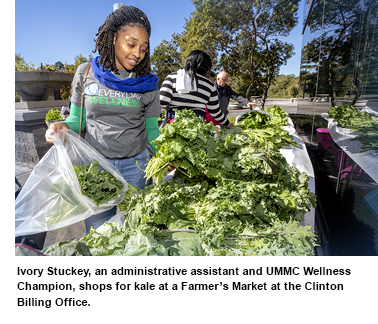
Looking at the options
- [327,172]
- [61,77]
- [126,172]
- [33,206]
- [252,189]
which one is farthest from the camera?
[61,77]

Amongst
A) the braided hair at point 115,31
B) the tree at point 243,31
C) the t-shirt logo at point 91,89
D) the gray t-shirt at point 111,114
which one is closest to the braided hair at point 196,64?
the braided hair at point 115,31

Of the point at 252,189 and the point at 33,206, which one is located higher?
the point at 252,189

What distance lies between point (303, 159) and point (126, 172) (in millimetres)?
2032

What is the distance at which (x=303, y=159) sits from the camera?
2.83m

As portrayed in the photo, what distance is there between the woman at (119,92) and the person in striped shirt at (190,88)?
60 cm

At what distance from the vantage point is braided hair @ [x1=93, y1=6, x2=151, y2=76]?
191cm

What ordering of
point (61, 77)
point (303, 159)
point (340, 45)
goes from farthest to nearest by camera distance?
point (61, 77)
point (303, 159)
point (340, 45)

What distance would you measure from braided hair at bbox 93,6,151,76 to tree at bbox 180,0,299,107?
1459 cm

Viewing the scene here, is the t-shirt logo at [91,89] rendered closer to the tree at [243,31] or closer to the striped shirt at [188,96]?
the striped shirt at [188,96]

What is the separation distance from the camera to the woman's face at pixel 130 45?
1924mm

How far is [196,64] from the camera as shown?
2.85 m

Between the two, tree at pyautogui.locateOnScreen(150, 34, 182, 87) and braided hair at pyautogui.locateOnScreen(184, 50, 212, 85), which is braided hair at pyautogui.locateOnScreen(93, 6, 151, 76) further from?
tree at pyautogui.locateOnScreen(150, 34, 182, 87)
